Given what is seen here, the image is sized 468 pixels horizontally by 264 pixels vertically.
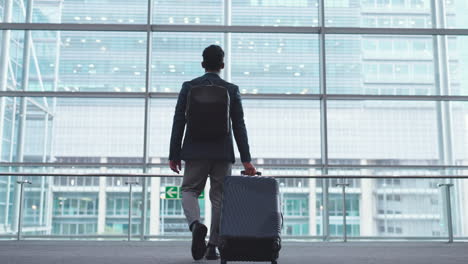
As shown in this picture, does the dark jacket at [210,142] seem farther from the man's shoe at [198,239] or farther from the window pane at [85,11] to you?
the window pane at [85,11]

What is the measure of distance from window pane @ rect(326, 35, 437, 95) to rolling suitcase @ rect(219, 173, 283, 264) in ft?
16.9

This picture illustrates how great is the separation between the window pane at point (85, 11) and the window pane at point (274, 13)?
1.45 metres

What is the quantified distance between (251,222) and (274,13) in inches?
228

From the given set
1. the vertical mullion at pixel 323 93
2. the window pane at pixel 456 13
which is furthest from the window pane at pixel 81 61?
the window pane at pixel 456 13

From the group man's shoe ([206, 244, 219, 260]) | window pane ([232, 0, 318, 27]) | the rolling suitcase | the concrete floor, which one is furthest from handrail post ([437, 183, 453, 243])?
the rolling suitcase

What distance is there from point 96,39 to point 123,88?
90 cm

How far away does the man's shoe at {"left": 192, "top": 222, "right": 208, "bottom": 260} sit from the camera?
10.3 ft

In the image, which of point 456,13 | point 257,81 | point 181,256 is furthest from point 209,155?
point 456,13

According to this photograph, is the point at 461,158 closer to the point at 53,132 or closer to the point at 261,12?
the point at 261,12

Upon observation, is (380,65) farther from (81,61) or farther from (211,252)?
(211,252)

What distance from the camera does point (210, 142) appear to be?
3.28 m

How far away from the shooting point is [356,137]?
781cm

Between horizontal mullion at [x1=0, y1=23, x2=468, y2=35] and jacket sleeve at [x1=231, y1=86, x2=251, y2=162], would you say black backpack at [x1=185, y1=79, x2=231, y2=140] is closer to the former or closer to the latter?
jacket sleeve at [x1=231, y1=86, x2=251, y2=162]

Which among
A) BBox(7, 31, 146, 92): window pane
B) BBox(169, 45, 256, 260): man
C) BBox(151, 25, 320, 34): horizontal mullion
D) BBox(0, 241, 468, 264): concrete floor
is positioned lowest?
BBox(0, 241, 468, 264): concrete floor
